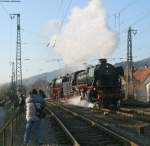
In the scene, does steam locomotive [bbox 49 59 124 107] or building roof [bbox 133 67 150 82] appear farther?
building roof [bbox 133 67 150 82]

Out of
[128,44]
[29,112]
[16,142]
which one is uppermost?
[128,44]

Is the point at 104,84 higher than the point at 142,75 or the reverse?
the reverse

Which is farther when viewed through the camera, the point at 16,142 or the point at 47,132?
the point at 47,132

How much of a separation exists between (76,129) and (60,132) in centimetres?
142

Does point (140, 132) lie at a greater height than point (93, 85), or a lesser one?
lesser

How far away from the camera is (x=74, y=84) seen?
5156 cm

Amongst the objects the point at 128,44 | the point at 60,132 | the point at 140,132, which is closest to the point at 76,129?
the point at 60,132

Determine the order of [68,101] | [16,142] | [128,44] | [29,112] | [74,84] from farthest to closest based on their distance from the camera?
[128,44], [68,101], [74,84], [16,142], [29,112]

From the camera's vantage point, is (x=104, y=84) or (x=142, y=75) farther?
(x=142, y=75)

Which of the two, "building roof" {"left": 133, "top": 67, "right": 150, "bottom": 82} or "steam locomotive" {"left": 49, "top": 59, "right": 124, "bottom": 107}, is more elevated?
"building roof" {"left": 133, "top": 67, "right": 150, "bottom": 82}

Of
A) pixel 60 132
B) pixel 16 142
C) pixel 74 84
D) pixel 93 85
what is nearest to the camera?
pixel 16 142

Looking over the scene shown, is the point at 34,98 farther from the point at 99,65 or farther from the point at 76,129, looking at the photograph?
the point at 99,65

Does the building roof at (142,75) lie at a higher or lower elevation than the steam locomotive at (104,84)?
higher

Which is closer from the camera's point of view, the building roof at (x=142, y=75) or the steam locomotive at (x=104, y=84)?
the steam locomotive at (x=104, y=84)
